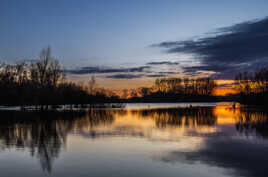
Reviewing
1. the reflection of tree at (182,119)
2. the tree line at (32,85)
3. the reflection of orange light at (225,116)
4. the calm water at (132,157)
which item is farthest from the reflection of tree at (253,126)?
the tree line at (32,85)

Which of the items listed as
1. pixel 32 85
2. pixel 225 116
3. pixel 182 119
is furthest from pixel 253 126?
pixel 32 85

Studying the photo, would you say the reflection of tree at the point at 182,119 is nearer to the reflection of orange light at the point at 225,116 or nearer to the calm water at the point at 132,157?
the reflection of orange light at the point at 225,116

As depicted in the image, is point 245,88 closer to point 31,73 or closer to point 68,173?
point 31,73

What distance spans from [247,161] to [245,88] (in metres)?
105

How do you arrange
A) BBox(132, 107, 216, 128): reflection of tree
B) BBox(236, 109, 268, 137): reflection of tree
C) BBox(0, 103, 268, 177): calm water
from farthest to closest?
BBox(132, 107, 216, 128): reflection of tree, BBox(236, 109, 268, 137): reflection of tree, BBox(0, 103, 268, 177): calm water

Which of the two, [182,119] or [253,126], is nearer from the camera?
[253,126]

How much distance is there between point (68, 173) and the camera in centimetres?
1108

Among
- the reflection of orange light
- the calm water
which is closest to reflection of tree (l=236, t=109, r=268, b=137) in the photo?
the reflection of orange light

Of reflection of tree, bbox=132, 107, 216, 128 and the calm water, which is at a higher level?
the calm water

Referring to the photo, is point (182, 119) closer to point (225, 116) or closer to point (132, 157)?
point (225, 116)

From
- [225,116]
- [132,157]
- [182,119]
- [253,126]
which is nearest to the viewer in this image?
[132,157]

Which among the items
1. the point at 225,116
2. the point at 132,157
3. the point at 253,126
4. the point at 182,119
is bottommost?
→ the point at 225,116

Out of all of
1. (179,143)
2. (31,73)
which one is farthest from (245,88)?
(179,143)

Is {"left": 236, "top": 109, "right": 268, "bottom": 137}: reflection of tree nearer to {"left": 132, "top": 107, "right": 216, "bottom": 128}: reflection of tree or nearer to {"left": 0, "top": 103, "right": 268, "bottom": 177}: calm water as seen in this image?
{"left": 132, "top": 107, "right": 216, "bottom": 128}: reflection of tree
